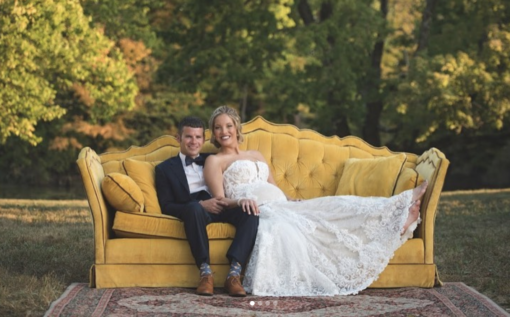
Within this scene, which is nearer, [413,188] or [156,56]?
[413,188]

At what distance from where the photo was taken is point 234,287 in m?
5.05

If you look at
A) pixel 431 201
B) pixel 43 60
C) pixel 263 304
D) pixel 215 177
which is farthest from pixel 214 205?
pixel 43 60

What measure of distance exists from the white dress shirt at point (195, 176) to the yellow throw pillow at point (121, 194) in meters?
0.49

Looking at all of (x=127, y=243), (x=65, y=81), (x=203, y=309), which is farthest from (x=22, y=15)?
(x=203, y=309)

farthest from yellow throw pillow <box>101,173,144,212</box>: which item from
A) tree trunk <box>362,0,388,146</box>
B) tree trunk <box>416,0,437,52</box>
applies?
→ tree trunk <box>416,0,437,52</box>

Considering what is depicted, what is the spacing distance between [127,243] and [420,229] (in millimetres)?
1985

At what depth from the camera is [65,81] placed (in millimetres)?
14773

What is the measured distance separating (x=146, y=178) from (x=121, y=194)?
41 cm

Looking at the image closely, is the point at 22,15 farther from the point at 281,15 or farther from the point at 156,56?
the point at 156,56

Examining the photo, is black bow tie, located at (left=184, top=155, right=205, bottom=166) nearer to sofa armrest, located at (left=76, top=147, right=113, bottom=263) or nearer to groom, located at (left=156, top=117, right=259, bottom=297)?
A: groom, located at (left=156, top=117, right=259, bottom=297)

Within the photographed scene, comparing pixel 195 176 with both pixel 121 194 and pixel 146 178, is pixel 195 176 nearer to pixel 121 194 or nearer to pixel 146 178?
pixel 146 178

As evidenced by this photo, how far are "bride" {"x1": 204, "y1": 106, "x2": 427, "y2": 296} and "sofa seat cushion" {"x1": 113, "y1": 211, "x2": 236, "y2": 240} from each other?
0.70 feet

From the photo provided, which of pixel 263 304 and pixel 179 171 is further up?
pixel 179 171

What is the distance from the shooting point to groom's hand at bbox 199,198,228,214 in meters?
5.52
